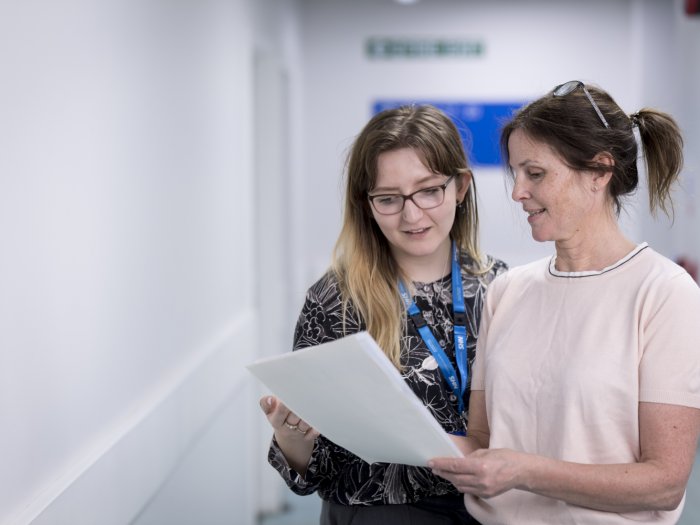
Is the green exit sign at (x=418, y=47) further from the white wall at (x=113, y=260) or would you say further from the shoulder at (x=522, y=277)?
the shoulder at (x=522, y=277)

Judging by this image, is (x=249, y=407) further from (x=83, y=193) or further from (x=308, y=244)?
(x=308, y=244)

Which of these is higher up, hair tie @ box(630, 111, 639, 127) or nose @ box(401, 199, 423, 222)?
hair tie @ box(630, 111, 639, 127)

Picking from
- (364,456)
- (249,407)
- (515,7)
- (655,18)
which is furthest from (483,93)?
(364,456)

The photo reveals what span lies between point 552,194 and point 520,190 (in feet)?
0.18

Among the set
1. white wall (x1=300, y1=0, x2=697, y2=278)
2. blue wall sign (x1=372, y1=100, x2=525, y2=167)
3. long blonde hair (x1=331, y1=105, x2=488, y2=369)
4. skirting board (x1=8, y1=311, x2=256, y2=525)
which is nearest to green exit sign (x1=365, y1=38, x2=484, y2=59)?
white wall (x1=300, y1=0, x2=697, y2=278)

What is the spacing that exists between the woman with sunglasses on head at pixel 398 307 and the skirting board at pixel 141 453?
0.36m

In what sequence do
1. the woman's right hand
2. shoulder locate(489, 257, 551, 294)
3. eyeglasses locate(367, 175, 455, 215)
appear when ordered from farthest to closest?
eyeglasses locate(367, 175, 455, 215)
the woman's right hand
shoulder locate(489, 257, 551, 294)

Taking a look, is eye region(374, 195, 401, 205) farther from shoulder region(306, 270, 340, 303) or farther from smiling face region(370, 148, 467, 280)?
shoulder region(306, 270, 340, 303)

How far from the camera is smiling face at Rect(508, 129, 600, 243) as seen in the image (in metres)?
1.47

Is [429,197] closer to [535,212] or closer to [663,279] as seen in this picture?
[535,212]

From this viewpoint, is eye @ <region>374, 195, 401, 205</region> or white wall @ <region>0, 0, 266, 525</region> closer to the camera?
white wall @ <region>0, 0, 266, 525</region>

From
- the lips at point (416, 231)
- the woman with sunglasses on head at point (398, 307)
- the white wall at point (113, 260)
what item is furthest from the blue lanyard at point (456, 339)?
the white wall at point (113, 260)

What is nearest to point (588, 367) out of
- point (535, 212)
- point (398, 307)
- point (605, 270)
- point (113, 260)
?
point (605, 270)

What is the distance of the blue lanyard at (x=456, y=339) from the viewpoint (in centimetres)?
179
